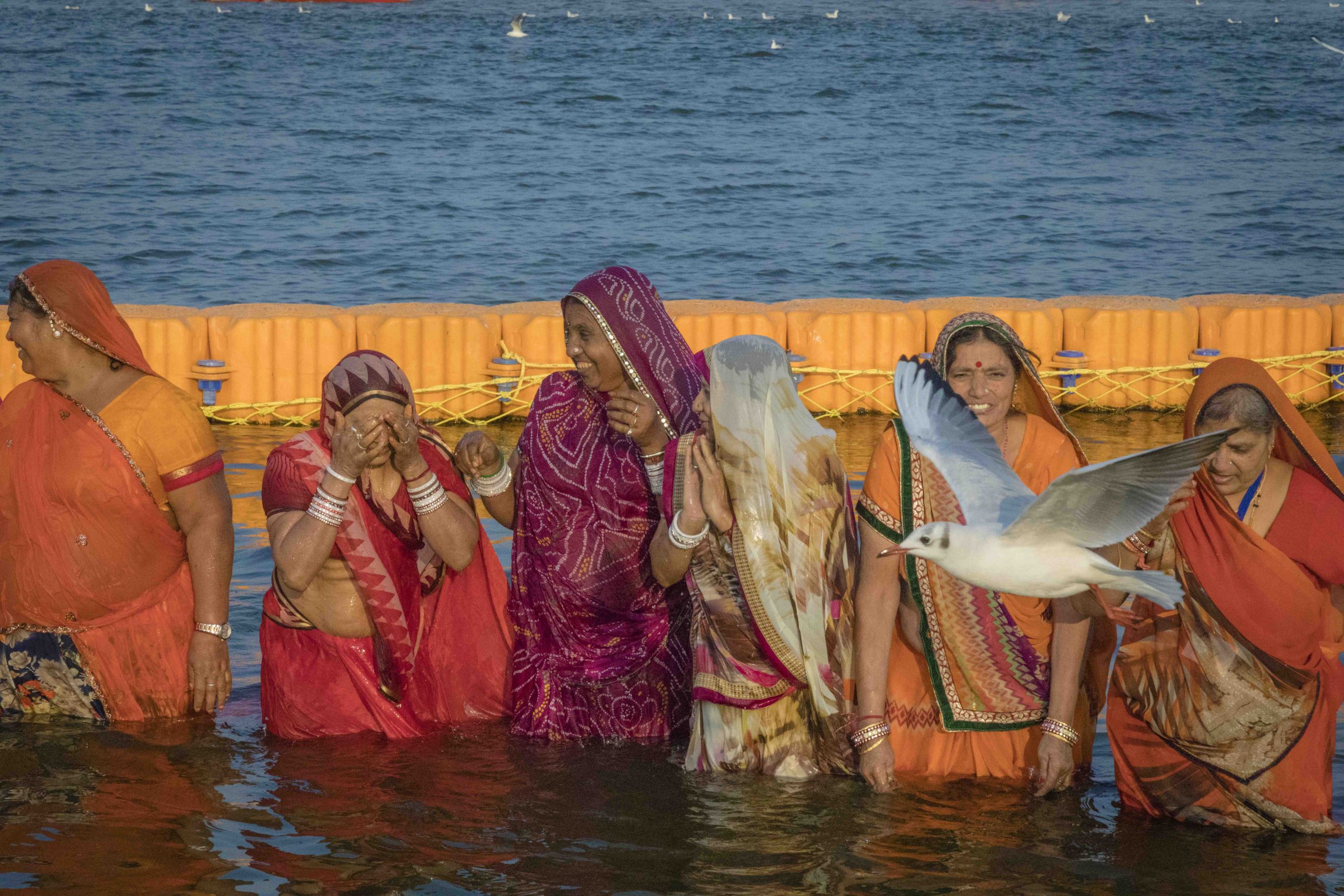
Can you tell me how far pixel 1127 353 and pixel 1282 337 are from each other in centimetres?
109

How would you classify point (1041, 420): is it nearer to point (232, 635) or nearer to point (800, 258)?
point (232, 635)

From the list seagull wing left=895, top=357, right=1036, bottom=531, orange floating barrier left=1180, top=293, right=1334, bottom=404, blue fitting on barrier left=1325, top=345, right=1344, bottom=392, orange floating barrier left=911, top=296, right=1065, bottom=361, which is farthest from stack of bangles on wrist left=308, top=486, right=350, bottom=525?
blue fitting on barrier left=1325, top=345, right=1344, bottom=392

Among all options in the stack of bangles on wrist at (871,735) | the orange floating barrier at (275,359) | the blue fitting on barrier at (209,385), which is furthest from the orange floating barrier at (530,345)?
the stack of bangles on wrist at (871,735)

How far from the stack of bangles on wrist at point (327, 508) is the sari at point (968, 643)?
1.35 meters

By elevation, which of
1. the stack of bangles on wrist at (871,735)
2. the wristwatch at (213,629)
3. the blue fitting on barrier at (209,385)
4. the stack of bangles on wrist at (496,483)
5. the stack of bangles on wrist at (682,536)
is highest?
the blue fitting on barrier at (209,385)

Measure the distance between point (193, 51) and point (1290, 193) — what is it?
103 ft

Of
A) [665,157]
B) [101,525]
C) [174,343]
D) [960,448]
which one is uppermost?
[665,157]

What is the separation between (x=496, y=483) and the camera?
4.07 m

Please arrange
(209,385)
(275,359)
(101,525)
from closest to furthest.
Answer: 1. (101,525)
2. (209,385)
3. (275,359)

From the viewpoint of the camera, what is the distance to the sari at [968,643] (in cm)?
350

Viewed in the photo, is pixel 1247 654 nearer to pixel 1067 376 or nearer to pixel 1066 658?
pixel 1066 658

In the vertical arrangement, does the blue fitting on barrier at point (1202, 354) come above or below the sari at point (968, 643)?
above

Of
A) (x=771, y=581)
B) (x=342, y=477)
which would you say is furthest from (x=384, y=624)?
(x=771, y=581)

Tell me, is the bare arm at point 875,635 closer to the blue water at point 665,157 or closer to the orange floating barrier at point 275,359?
the orange floating barrier at point 275,359
